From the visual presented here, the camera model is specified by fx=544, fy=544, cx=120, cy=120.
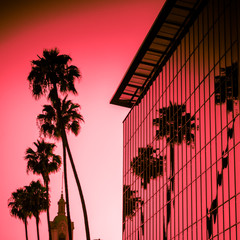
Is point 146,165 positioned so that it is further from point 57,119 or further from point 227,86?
point 227,86

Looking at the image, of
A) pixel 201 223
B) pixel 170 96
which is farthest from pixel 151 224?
pixel 201 223

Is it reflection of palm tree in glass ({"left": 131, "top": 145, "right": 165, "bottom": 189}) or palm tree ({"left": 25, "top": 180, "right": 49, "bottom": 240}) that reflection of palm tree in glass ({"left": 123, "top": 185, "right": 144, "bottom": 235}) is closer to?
reflection of palm tree in glass ({"left": 131, "top": 145, "right": 165, "bottom": 189})

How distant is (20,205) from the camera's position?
67250mm

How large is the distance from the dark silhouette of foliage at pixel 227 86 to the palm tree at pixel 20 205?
42380 millimetres

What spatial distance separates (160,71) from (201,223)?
13793mm

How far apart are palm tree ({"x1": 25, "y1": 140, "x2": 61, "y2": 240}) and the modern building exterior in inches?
359

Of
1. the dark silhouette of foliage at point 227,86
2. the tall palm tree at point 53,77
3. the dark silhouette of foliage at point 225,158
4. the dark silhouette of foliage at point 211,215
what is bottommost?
the dark silhouette of foliage at point 211,215

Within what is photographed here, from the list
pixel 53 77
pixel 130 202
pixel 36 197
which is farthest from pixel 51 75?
Result: pixel 36 197

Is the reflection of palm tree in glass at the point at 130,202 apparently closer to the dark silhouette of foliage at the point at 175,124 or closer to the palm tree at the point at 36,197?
the dark silhouette of foliage at the point at 175,124

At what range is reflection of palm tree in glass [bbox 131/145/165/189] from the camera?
39250mm

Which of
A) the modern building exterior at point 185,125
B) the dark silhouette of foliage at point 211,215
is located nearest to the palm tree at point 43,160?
the modern building exterior at point 185,125

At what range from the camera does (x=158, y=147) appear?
1528 inches

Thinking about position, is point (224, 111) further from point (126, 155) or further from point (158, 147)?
point (126, 155)

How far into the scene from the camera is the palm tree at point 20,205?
64075mm
